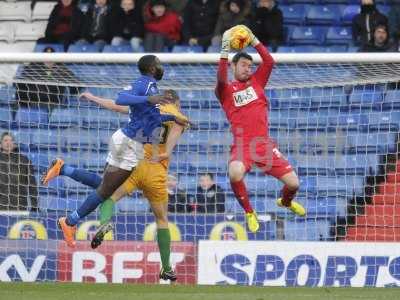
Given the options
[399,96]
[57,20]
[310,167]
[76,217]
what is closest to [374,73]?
[399,96]

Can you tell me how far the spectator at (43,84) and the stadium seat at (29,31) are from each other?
142 inches

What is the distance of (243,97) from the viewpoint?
11.9 meters

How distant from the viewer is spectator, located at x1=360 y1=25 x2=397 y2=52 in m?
15.4

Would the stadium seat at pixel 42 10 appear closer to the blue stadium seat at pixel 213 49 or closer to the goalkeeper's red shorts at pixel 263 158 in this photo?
the blue stadium seat at pixel 213 49

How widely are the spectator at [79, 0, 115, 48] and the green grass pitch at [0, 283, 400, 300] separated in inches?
208

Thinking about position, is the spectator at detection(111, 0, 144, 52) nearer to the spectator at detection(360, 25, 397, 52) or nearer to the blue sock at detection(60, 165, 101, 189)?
the spectator at detection(360, 25, 397, 52)

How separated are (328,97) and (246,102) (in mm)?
2138

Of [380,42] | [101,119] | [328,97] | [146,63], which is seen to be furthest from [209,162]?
[380,42]

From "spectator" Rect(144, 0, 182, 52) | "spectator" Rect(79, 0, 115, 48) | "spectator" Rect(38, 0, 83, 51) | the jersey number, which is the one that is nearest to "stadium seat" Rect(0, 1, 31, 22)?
"spectator" Rect(38, 0, 83, 51)

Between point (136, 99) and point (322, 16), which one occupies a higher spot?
point (322, 16)

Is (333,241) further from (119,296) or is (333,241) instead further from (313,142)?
(119,296)

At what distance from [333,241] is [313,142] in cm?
118

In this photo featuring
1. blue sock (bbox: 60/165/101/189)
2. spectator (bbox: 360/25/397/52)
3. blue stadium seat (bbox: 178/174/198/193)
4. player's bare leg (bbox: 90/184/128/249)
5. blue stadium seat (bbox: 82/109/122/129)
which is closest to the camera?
player's bare leg (bbox: 90/184/128/249)

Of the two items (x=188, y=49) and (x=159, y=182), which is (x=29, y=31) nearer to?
(x=188, y=49)
